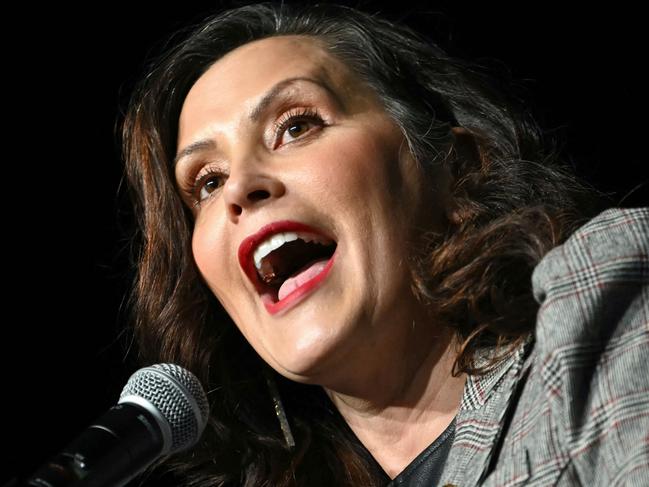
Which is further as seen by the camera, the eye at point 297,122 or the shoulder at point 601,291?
the eye at point 297,122

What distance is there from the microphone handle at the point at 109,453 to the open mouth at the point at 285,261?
1.94 feet

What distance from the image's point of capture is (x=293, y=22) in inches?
105

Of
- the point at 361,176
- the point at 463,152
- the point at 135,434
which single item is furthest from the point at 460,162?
the point at 135,434

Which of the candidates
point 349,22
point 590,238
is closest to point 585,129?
point 349,22

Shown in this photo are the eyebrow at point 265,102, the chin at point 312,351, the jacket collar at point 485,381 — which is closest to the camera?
the jacket collar at point 485,381

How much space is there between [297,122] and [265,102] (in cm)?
9

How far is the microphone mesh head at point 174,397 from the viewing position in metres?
1.66

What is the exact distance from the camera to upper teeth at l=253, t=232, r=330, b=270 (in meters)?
2.10

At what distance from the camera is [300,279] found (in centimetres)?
215

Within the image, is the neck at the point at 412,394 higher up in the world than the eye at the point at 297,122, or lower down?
lower down

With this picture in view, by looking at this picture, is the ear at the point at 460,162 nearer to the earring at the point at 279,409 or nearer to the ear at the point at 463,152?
the ear at the point at 463,152

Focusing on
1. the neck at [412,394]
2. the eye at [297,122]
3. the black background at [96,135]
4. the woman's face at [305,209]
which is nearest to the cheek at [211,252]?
the woman's face at [305,209]

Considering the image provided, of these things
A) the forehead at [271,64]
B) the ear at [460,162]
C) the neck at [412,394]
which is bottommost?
the neck at [412,394]

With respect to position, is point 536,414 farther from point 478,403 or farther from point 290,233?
point 290,233
